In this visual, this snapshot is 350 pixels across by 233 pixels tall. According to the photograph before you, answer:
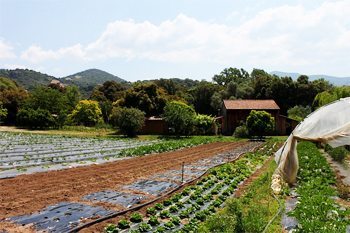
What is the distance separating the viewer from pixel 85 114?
175 ft

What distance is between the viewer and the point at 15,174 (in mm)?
16188

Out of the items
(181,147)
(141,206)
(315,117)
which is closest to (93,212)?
(141,206)

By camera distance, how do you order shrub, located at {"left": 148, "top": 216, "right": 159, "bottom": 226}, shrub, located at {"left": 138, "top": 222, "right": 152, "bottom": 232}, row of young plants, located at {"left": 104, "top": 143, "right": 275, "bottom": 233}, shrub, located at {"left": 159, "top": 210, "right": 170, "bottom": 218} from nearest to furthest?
shrub, located at {"left": 138, "top": 222, "right": 152, "bottom": 232} → row of young plants, located at {"left": 104, "top": 143, "right": 275, "bottom": 233} → shrub, located at {"left": 148, "top": 216, "right": 159, "bottom": 226} → shrub, located at {"left": 159, "top": 210, "right": 170, "bottom": 218}

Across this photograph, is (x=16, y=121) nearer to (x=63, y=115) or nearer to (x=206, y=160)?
(x=63, y=115)

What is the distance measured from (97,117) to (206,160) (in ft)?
111

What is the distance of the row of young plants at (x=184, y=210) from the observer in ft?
29.3

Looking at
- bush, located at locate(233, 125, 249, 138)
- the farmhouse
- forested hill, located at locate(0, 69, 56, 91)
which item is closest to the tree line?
the farmhouse

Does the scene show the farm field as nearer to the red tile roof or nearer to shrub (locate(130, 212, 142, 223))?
shrub (locate(130, 212, 142, 223))

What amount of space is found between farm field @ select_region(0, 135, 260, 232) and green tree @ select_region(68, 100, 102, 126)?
33.9 metres

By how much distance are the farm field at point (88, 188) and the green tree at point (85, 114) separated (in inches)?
1335

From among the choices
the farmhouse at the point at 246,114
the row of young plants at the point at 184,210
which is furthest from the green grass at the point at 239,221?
the farmhouse at the point at 246,114

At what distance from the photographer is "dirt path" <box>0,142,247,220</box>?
1092cm

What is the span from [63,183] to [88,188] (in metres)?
1.34

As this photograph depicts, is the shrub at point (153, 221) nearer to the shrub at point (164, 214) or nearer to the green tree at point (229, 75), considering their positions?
the shrub at point (164, 214)
